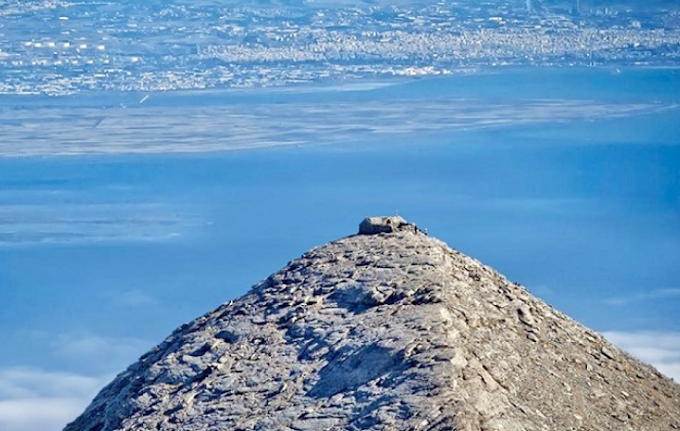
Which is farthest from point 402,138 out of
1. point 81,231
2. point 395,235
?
point 395,235

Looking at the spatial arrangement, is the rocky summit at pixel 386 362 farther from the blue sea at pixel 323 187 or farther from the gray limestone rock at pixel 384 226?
the blue sea at pixel 323 187

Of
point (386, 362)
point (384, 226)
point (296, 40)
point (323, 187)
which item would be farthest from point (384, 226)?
point (296, 40)

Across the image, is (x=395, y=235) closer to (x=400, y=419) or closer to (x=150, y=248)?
(x=400, y=419)

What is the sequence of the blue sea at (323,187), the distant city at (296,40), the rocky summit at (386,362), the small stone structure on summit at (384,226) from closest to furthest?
the rocky summit at (386,362), the small stone structure on summit at (384,226), the blue sea at (323,187), the distant city at (296,40)

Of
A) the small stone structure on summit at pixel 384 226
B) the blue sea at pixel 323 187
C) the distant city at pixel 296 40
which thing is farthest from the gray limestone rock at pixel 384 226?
the distant city at pixel 296 40

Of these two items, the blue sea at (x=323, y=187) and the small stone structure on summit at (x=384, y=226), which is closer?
the small stone structure on summit at (x=384, y=226)

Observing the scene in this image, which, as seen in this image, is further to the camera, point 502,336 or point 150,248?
point 150,248
